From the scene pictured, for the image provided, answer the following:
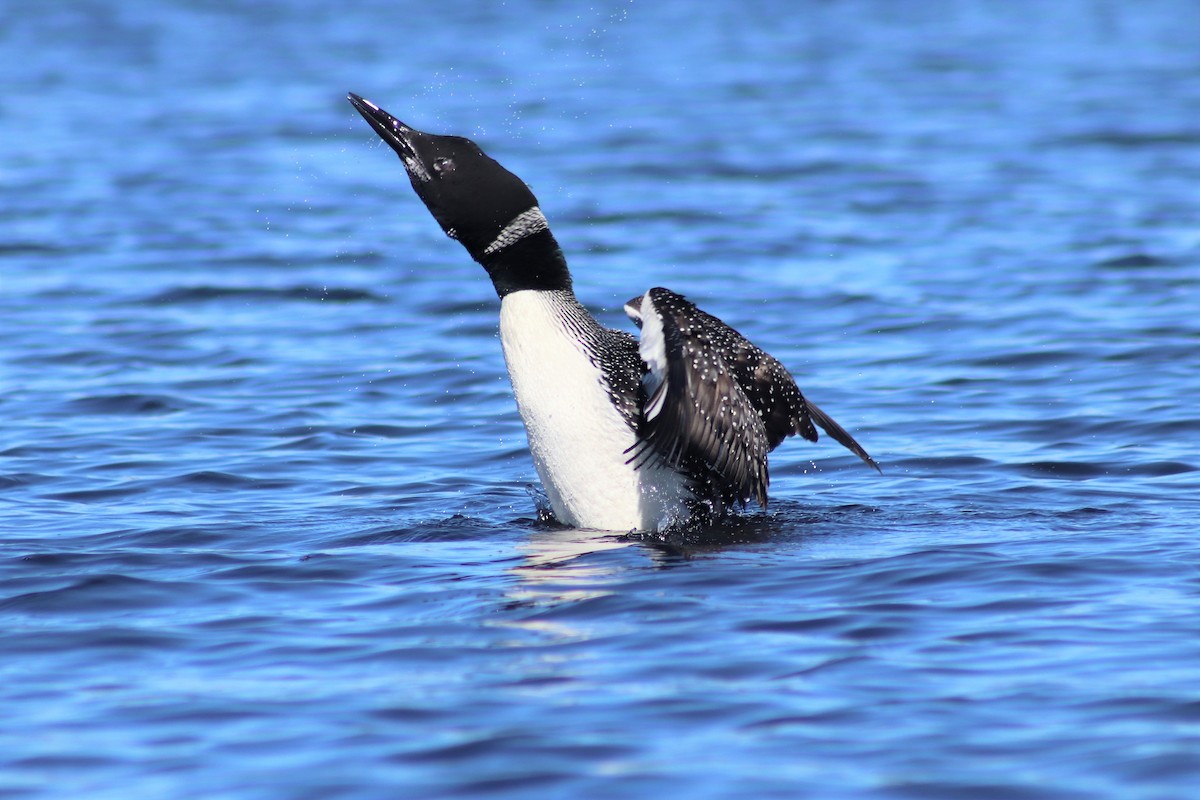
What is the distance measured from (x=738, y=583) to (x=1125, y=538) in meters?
1.50

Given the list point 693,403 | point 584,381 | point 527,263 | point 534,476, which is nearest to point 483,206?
point 527,263

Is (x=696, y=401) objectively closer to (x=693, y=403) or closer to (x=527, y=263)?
(x=693, y=403)

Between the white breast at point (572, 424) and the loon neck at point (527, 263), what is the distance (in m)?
0.04

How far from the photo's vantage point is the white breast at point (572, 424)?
21.0 feet

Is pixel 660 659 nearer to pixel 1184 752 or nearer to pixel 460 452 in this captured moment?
pixel 1184 752

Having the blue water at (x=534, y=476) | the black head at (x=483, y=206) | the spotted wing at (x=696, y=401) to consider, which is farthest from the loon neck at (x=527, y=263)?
the blue water at (x=534, y=476)

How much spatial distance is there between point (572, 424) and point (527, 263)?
65cm

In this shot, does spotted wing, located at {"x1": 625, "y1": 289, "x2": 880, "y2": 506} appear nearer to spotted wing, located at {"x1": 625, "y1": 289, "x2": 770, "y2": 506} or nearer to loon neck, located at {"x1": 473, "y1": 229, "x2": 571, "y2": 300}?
A: spotted wing, located at {"x1": 625, "y1": 289, "x2": 770, "y2": 506}

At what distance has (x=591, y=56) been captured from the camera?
25.3 metres

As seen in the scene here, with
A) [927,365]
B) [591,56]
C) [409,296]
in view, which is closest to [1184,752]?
[927,365]

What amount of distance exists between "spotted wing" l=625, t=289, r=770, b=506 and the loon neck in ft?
1.37

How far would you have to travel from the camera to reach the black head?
6430 mm

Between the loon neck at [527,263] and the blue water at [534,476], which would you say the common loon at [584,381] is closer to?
the loon neck at [527,263]

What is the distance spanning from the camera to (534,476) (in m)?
7.93
